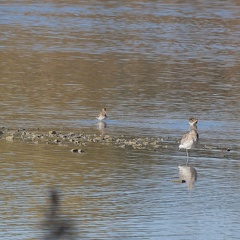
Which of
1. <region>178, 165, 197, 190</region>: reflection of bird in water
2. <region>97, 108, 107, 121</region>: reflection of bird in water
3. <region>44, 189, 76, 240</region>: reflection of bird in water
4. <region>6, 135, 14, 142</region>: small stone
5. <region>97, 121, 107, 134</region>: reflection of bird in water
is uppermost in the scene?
<region>97, 108, 107, 121</region>: reflection of bird in water

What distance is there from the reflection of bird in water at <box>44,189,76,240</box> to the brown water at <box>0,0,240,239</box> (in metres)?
3.19

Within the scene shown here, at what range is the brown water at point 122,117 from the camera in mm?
9625

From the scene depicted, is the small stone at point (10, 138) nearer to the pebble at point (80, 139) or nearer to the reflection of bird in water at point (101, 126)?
the pebble at point (80, 139)

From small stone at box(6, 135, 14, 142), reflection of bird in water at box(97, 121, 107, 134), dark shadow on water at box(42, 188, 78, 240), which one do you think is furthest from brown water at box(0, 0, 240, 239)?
dark shadow on water at box(42, 188, 78, 240)

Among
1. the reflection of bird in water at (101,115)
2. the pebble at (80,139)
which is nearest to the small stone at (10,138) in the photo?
the pebble at (80,139)

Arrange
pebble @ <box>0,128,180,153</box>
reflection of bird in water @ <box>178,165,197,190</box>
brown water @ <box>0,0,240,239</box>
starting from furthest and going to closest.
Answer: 1. pebble @ <box>0,128,180,153</box>
2. reflection of bird in water @ <box>178,165,197,190</box>
3. brown water @ <box>0,0,240,239</box>

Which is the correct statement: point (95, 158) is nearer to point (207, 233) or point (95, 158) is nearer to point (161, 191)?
point (161, 191)

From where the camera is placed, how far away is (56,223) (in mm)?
3822

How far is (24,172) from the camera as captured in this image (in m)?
11.6

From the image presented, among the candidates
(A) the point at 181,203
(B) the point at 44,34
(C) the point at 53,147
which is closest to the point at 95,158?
(C) the point at 53,147

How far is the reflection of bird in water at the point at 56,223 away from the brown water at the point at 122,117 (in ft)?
10.5

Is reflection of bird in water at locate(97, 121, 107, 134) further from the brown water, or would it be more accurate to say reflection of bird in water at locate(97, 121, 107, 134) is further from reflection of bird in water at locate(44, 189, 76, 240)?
reflection of bird in water at locate(44, 189, 76, 240)

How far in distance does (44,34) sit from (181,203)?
839 inches

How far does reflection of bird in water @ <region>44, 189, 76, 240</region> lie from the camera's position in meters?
3.81
